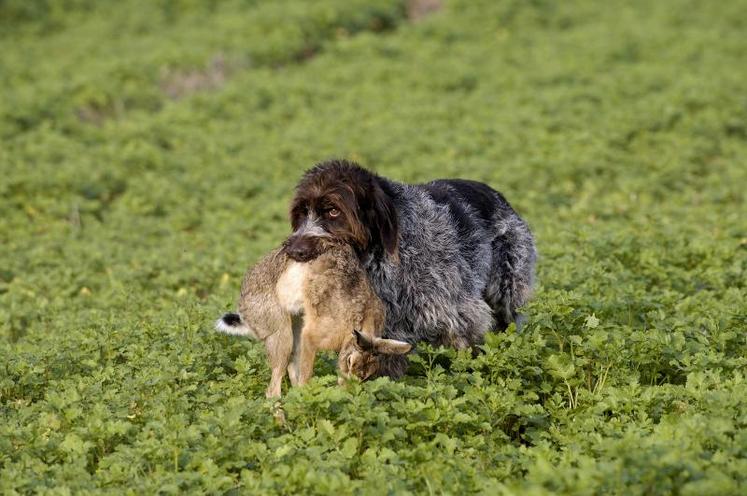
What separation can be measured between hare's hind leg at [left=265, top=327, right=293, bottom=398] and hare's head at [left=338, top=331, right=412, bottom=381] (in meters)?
0.33

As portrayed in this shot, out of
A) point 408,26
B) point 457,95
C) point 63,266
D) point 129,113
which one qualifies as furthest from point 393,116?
point 63,266

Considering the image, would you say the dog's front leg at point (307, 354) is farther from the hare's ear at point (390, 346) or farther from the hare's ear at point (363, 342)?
the hare's ear at point (390, 346)

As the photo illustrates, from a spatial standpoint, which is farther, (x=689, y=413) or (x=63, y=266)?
(x=63, y=266)

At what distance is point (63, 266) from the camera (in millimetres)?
10562

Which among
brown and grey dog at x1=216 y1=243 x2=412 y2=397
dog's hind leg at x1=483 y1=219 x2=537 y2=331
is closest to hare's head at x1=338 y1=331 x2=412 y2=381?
brown and grey dog at x1=216 y1=243 x2=412 y2=397

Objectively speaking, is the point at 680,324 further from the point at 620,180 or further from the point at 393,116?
the point at 393,116

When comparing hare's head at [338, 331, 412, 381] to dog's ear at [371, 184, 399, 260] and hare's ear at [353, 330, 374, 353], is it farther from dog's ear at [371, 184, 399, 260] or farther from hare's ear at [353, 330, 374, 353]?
dog's ear at [371, 184, 399, 260]

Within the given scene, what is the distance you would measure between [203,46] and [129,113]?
12.0 feet

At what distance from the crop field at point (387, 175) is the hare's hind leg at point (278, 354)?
0.84ft

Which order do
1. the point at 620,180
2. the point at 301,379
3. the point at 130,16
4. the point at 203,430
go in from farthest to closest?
1. the point at 130,16
2. the point at 620,180
3. the point at 301,379
4. the point at 203,430

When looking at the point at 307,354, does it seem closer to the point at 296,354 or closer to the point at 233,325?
the point at 296,354

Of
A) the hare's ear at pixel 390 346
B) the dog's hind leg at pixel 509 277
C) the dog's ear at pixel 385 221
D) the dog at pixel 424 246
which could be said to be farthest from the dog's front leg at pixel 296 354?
the dog's hind leg at pixel 509 277

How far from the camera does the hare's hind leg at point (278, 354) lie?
6133mm

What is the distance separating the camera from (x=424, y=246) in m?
6.88
